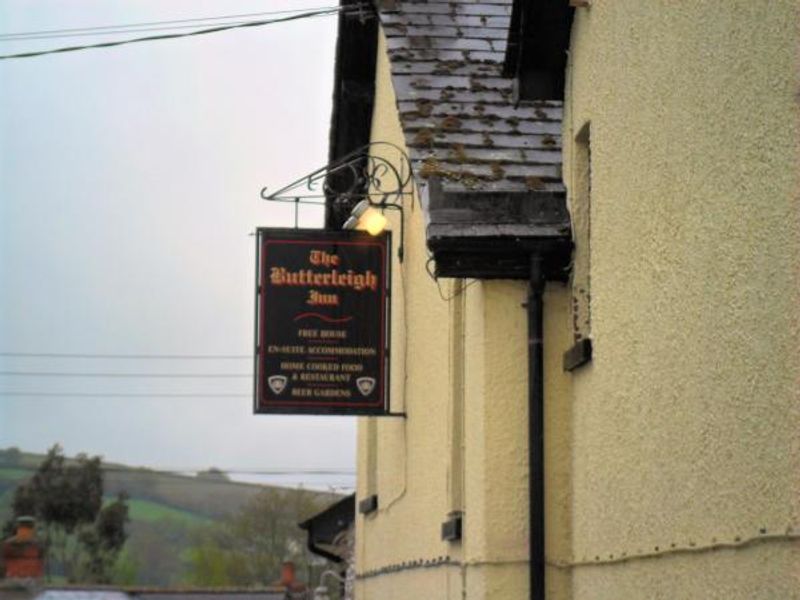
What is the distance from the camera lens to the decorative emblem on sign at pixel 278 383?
44.8 feet

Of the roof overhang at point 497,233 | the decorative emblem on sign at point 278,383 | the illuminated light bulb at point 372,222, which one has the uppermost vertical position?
the illuminated light bulb at point 372,222

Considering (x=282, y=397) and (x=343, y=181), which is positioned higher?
(x=343, y=181)

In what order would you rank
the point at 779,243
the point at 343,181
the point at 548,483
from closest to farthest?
the point at 779,243 < the point at 548,483 < the point at 343,181

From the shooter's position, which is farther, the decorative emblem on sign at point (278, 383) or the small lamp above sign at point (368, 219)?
the small lamp above sign at point (368, 219)

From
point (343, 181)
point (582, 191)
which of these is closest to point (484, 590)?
point (582, 191)

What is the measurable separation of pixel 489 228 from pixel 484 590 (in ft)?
6.98

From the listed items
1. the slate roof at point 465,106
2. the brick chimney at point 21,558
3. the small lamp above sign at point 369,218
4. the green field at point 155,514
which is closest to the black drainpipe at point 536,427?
the slate roof at point 465,106

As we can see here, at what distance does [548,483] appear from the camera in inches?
418

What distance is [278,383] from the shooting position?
13.7 meters

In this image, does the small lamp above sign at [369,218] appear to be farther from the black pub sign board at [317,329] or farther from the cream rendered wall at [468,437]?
the cream rendered wall at [468,437]

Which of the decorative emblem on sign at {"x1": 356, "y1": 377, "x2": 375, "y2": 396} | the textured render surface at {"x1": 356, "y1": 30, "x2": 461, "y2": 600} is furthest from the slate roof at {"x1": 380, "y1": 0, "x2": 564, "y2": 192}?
the decorative emblem on sign at {"x1": 356, "y1": 377, "x2": 375, "y2": 396}

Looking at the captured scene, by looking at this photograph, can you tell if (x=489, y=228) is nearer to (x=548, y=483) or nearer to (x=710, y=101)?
(x=548, y=483)

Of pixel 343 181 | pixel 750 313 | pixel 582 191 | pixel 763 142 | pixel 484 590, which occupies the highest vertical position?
pixel 343 181

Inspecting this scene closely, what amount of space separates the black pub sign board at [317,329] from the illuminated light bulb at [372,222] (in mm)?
95
